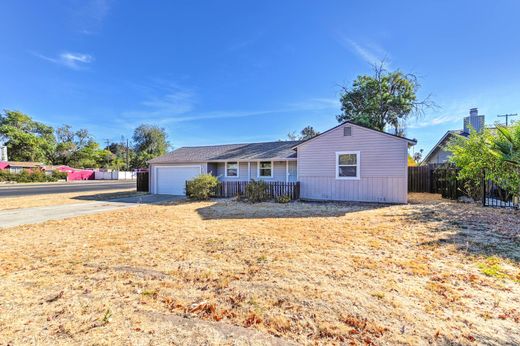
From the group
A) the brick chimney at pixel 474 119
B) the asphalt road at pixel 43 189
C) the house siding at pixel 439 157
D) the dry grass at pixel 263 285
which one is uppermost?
the brick chimney at pixel 474 119

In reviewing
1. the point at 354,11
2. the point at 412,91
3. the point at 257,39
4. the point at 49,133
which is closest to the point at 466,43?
the point at 354,11

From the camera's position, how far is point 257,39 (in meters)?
15.0

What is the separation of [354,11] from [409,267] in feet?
38.8

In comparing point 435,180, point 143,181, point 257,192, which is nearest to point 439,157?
A: point 435,180

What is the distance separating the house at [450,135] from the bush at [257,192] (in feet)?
31.6

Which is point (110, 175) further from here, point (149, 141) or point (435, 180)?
point (435, 180)

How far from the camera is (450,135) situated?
18625 millimetres

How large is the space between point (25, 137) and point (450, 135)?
2639 inches

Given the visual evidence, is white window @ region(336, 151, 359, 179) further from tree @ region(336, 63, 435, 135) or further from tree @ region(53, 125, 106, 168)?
tree @ region(53, 125, 106, 168)

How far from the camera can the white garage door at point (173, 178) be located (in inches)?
681

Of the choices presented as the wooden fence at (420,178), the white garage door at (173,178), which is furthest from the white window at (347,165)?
the white garage door at (173,178)

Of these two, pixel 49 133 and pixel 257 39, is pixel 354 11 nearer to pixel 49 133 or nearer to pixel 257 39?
pixel 257 39

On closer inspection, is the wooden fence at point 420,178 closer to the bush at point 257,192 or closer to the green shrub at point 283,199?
the green shrub at point 283,199

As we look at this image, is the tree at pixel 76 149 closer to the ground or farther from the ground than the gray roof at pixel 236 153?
farther from the ground
